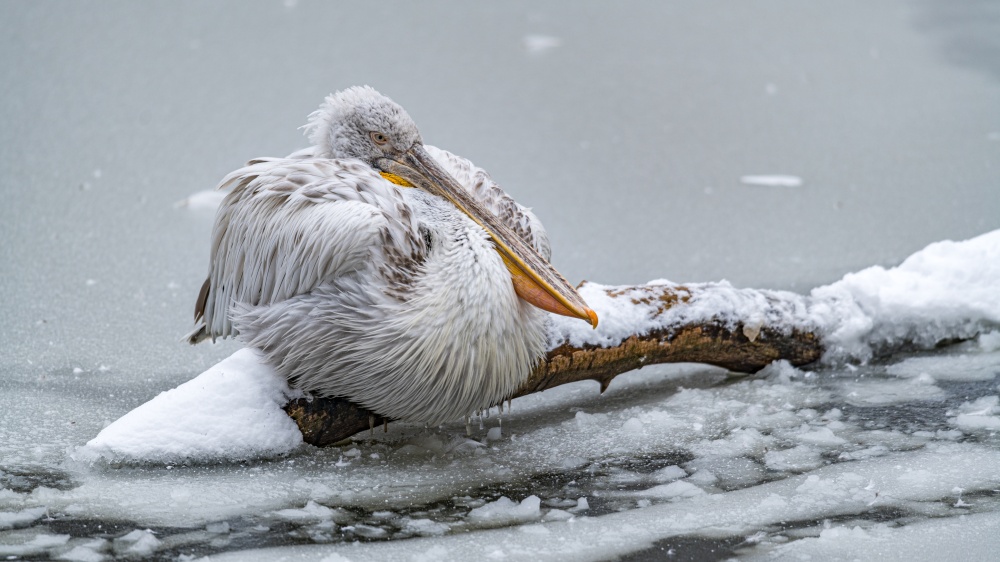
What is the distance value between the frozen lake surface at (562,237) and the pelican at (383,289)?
0.23 m

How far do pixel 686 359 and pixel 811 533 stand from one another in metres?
0.94

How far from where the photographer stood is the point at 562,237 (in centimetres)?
430

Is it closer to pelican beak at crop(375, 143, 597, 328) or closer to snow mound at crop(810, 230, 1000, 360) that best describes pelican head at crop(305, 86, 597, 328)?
pelican beak at crop(375, 143, 597, 328)

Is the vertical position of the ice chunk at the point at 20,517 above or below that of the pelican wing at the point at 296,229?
below

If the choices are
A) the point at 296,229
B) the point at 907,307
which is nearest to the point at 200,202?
the point at 296,229

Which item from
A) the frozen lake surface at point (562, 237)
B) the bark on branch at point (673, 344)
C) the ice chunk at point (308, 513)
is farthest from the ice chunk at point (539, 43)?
the ice chunk at point (308, 513)

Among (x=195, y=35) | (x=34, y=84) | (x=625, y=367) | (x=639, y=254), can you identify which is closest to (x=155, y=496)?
(x=625, y=367)

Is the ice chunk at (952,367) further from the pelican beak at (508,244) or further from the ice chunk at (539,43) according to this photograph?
the ice chunk at (539,43)

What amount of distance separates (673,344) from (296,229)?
114 centimetres

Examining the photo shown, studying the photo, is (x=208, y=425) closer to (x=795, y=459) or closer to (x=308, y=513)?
(x=308, y=513)

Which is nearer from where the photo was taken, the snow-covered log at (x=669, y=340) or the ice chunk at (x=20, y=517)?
the ice chunk at (x=20, y=517)

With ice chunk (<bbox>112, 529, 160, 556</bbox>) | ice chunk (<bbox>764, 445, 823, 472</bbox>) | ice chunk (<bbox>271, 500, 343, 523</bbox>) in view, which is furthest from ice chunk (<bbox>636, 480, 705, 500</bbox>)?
ice chunk (<bbox>112, 529, 160, 556</bbox>)

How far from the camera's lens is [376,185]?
278 centimetres

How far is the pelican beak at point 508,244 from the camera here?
2.73 m
